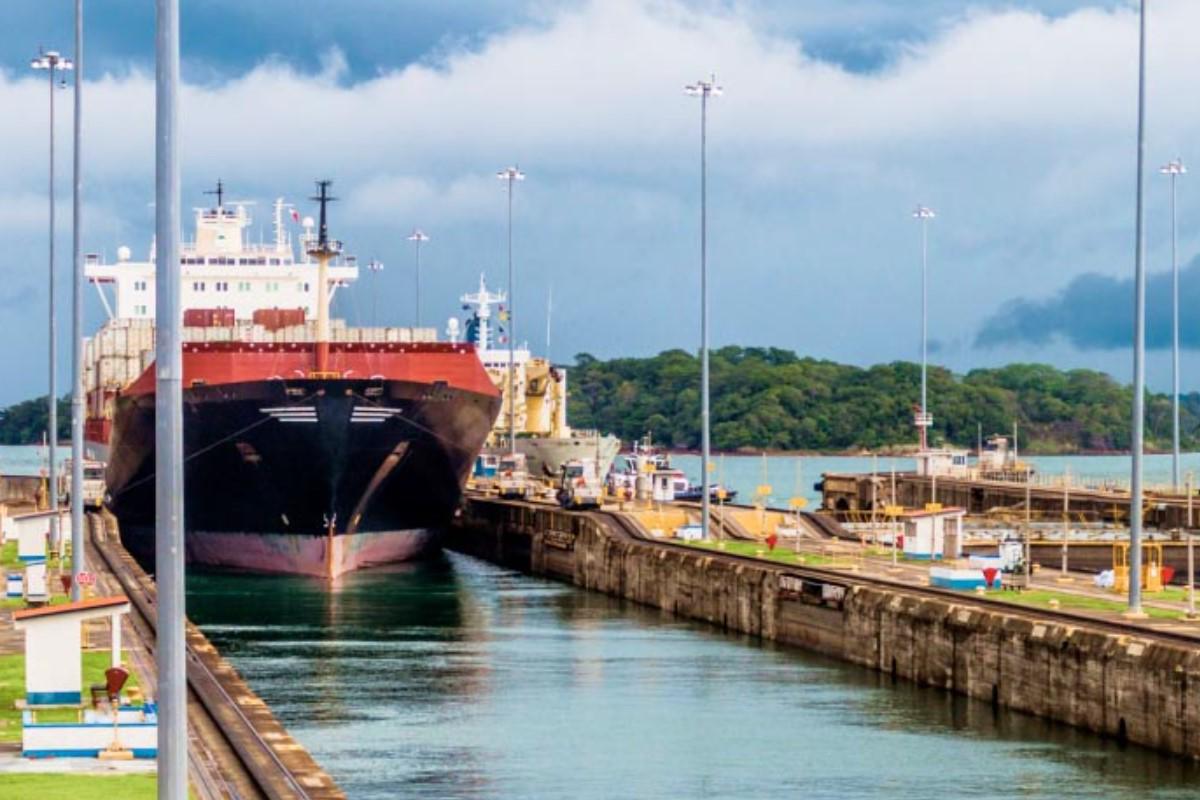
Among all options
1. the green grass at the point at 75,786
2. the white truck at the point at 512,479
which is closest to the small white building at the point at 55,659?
the green grass at the point at 75,786

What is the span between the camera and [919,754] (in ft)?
127

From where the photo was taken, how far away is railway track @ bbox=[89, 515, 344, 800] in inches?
1081

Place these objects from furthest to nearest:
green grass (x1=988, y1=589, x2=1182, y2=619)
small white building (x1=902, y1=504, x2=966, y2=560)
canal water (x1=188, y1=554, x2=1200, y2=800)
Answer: small white building (x1=902, y1=504, x2=966, y2=560) → green grass (x1=988, y1=589, x2=1182, y2=619) → canal water (x1=188, y1=554, x2=1200, y2=800)

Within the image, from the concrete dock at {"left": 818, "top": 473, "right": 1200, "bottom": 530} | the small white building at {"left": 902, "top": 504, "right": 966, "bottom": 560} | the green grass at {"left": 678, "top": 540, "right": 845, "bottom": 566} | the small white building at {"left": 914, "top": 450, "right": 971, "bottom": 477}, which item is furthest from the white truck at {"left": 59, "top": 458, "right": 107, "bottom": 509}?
the small white building at {"left": 914, "top": 450, "right": 971, "bottom": 477}

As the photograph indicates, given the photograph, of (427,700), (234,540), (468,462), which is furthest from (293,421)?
(427,700)

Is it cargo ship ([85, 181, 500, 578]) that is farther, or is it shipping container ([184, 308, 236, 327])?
shipping container ([184, 308, 236, 327])

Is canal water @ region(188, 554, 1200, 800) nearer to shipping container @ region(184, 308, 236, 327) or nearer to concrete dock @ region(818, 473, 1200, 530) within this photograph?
concrete dock @ region(818, 473, 1200, 530)

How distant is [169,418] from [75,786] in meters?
9.16

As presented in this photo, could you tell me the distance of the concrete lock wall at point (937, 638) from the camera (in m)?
36.1

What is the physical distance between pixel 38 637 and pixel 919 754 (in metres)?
16.1

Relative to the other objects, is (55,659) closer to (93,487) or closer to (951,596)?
(951,596)

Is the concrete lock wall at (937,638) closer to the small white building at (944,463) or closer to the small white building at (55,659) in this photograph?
the small white building at (55,659)

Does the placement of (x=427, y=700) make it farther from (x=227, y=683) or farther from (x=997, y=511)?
(x=997, y=511)

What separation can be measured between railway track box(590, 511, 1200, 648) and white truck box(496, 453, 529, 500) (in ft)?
88.0
